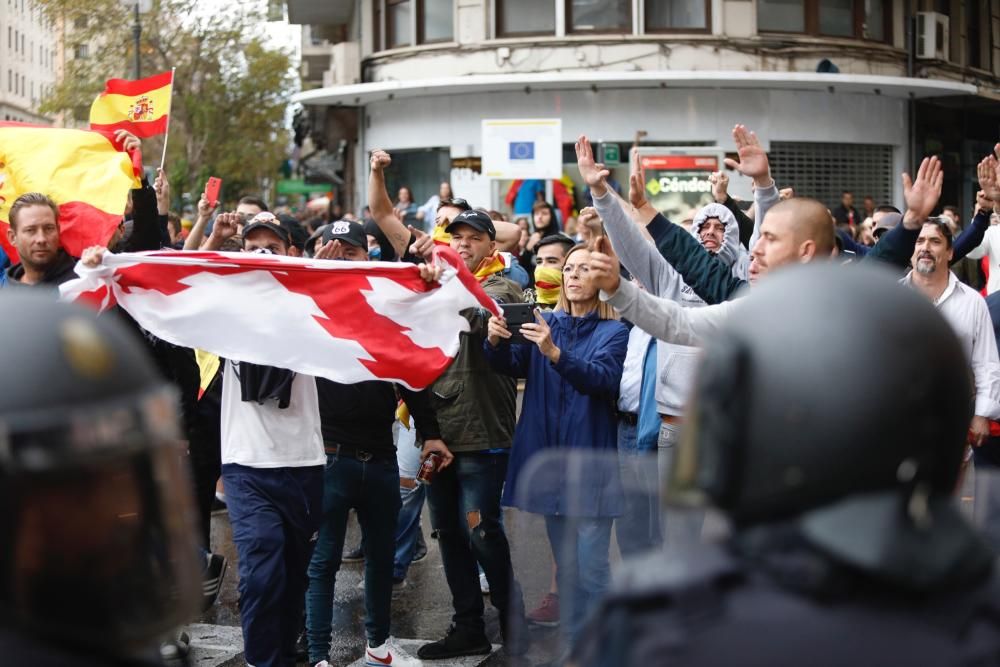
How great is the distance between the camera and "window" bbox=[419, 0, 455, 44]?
78.3 feet

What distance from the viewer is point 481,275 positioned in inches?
271

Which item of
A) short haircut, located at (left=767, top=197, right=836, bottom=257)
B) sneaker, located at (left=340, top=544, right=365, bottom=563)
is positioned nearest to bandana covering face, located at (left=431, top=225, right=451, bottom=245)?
sneaker, located at (left=340, top=544, right=365, bottom=563)

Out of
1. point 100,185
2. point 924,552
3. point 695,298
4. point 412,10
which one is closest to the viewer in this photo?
point 924,552

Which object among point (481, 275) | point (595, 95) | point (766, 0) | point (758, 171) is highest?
point (766, 0)

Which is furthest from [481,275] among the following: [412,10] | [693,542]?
[412,10]

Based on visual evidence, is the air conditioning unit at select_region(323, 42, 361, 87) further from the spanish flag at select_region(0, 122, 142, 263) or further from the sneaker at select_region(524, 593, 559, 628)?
the sneaker at select_region(524, 593, 559, 628)

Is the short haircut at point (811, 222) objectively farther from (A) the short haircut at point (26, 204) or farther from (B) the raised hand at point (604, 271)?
(A) the short haircut at point (26, 204)

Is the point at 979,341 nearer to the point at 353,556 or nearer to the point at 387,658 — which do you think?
the point at 387,658

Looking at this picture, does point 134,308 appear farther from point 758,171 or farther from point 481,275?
point 758,171

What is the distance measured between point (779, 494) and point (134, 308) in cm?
415

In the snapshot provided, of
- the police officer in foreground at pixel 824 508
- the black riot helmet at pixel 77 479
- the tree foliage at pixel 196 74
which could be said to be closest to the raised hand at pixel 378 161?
the black riot helmet at pixel 77 479

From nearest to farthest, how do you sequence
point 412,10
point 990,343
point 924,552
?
1. point 924,552
2. point 990,343
3. point 412,10

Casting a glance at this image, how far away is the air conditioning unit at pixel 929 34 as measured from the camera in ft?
78.1

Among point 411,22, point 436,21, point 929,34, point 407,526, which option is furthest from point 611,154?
point 407,526
